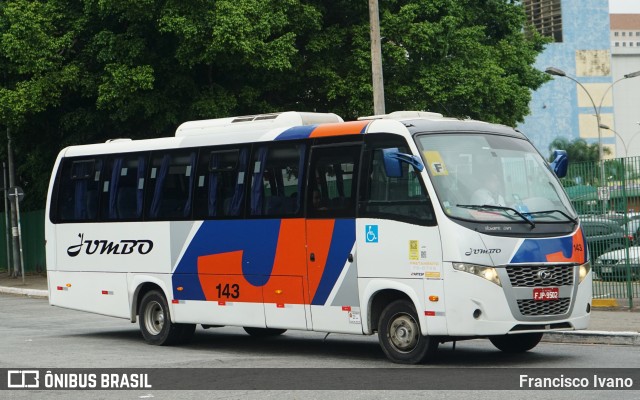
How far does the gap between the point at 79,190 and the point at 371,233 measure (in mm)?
6645

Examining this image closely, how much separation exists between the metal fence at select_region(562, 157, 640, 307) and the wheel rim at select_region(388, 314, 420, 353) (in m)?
6.59

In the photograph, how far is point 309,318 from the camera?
14.4 metres

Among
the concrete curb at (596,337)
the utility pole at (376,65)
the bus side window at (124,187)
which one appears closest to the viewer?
the concrete curb at (596,337)

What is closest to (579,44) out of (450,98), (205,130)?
(450,98)

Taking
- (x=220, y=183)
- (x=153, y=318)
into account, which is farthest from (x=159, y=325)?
(x=220, y=183)

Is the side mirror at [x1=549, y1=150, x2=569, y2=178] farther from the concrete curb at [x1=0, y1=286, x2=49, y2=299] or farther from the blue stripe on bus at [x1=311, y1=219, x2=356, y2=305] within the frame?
the concrete curb at [x1=0, y1=286, x2=49, y2=299]

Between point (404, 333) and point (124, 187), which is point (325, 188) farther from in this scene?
point (124, 187)

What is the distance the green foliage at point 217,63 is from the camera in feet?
99.0

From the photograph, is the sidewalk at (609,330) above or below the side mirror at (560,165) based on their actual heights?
below

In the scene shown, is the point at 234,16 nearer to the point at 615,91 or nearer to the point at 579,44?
the point at 579,44

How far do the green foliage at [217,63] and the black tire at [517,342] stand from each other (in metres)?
16.6

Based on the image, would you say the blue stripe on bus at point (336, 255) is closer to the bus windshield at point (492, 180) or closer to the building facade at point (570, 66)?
the bus windshield at point (492, 180)

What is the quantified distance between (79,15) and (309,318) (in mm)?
21609

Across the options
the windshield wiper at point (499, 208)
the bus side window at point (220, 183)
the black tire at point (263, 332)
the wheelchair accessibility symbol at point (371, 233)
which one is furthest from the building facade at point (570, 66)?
the windshield wiper at point (499, 208)
